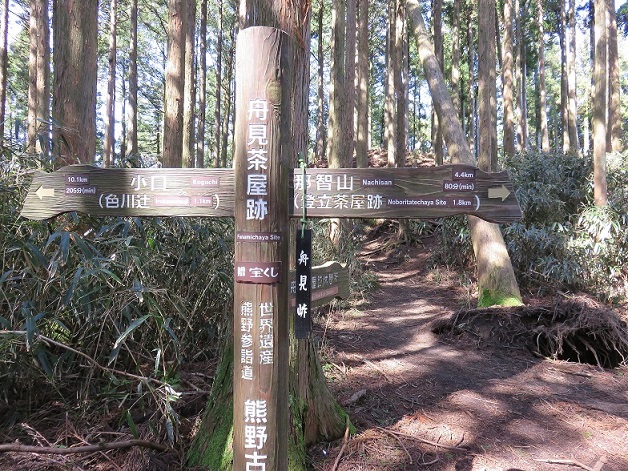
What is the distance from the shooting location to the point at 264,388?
1.90 m

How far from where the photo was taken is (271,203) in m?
1.89

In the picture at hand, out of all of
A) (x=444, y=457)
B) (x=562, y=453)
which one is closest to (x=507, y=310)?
(x=562, y=453)

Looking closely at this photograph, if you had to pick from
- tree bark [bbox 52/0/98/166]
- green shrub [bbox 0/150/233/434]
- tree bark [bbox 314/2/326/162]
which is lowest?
green shrub [bbox 0/150/233/434]

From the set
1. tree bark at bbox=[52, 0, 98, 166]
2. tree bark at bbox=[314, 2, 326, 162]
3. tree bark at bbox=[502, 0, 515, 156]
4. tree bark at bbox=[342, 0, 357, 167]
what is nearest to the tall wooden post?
tree bark at bbox=[52, 0, 98, 166]

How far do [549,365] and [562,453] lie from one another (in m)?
2.26

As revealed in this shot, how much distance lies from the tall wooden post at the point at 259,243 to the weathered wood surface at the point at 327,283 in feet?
1.09

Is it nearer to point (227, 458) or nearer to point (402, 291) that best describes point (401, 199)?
point (227, 458)

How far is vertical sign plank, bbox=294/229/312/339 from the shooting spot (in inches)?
75.7

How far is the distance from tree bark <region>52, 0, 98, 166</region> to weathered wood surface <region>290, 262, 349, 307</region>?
11.1 feet

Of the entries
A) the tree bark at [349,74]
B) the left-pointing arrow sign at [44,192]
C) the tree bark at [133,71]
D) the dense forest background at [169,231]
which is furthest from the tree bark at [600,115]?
the tree bark at [133,71]

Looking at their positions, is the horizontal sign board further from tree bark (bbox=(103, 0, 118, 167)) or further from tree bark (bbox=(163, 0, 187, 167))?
tree bark (bbox=(103, 0, 118, 167))

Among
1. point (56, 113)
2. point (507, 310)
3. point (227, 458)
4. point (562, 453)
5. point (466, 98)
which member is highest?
point (466, 98)

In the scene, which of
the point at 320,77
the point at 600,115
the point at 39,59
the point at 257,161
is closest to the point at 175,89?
the point at 257,161

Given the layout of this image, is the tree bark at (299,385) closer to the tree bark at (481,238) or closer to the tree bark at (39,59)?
the tree bark at (481,238)
